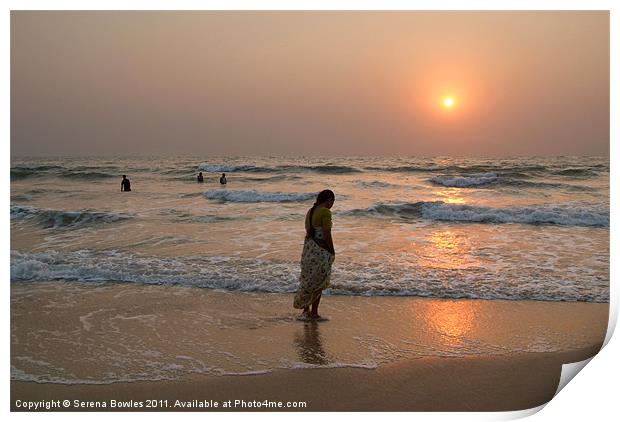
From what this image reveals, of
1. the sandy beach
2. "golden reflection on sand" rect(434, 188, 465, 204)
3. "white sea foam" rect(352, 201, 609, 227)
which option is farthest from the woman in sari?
"golden reflection on sand" rect(434, 188, 465, 204)

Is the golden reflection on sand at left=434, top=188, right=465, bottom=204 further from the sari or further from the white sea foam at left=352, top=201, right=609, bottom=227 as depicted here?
the sari

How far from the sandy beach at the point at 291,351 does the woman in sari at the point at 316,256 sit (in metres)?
0.25

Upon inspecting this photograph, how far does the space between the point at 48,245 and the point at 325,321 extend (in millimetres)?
5653

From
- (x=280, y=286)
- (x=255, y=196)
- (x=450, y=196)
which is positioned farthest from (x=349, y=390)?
(x=255, y=196)

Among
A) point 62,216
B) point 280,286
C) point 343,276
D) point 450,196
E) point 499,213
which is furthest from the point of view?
point 450,196

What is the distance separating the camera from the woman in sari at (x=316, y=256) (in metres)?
4.83

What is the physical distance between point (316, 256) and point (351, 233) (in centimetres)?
463

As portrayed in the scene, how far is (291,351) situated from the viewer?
432 centimetres

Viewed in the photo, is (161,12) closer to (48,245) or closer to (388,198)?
(48,245)

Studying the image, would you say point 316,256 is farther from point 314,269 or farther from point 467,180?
point 467,180

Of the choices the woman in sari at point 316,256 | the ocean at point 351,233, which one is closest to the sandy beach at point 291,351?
the woman in sari at point 316,256

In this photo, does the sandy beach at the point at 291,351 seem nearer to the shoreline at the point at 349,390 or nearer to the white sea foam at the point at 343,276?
the shoreline at the point at 349,390

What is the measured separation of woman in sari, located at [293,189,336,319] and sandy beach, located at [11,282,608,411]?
0.25 m

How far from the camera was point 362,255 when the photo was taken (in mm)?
7625
